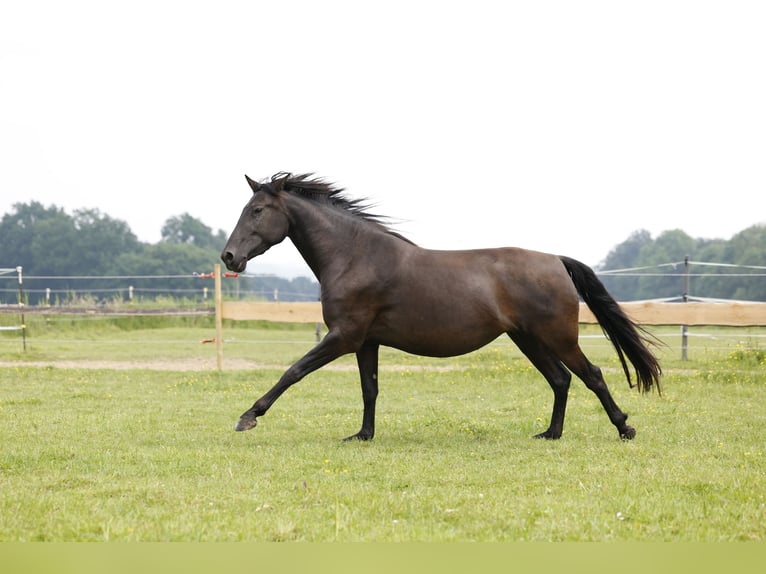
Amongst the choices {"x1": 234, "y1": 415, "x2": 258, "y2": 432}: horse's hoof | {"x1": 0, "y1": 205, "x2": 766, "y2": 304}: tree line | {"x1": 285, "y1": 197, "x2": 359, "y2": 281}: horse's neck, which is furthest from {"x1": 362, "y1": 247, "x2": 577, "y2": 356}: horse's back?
{"x1": 0, "y1": 205, "x2": 766, "y2": 304}: tree line

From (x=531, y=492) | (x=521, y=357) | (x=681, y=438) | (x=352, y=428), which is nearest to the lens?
(x=531, y=492)

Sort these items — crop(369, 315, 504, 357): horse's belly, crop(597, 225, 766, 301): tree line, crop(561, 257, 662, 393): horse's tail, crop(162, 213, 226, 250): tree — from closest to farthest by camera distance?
crop(369, 315, 504, 357): horse's belly < crop(561, 257, 662, 393): horse's tail < crop(597, 225, 766, 301): tree line < crop(162, 213, 226, 250): tree

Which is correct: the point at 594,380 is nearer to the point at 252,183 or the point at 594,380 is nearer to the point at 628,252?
the point at 252,183

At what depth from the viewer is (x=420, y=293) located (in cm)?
658

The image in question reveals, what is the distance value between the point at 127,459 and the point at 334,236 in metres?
2.49

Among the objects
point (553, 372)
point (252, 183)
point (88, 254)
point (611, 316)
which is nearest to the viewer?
point (252, 183)

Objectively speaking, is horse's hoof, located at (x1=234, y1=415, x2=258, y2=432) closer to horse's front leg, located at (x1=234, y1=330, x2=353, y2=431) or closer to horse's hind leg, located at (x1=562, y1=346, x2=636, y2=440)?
horse's front leg, located at (x1=234, y1=330, x2=353, y2=431)

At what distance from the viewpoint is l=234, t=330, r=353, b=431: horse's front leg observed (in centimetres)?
616

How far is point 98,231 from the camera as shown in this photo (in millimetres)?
68500

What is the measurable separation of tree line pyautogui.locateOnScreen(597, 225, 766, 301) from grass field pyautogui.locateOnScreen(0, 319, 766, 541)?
3133 cm

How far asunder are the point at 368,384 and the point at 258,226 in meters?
1.65

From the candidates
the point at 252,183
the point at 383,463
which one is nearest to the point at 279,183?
the point at 252,183

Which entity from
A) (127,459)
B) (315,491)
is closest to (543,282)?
(315,491)

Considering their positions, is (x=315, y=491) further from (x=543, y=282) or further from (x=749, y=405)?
(x=749, y=405)
